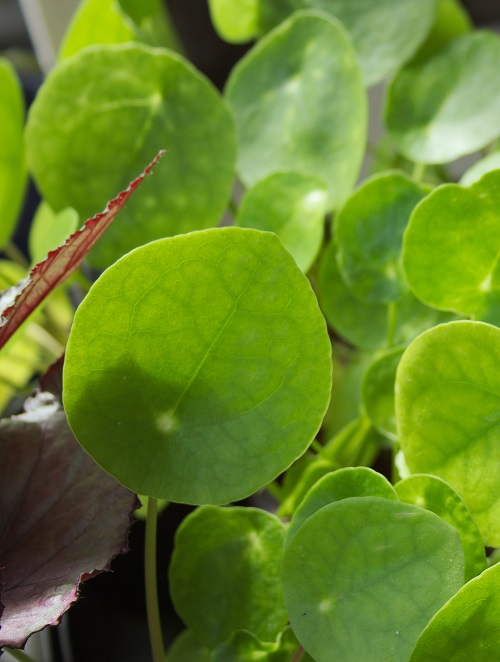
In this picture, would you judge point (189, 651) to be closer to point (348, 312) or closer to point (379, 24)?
point (348, 312)

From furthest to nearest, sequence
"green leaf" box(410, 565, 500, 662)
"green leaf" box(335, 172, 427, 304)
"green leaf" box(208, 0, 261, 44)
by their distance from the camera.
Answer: "green leaf" box(208, 0, 261, 44)
"green leaf" box(335, 172, 427, 304)
"green leaf" box(410, 565, 500, 662)

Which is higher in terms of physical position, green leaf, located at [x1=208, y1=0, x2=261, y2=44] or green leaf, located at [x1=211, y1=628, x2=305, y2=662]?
green leaf, located at [x1=208, y1=0, x2=261, y2=44]

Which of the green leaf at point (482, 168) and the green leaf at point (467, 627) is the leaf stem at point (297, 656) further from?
the green leaf at point (482, 168)

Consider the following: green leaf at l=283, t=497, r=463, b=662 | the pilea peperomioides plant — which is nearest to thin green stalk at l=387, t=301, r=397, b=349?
the pilea peperomioides plant

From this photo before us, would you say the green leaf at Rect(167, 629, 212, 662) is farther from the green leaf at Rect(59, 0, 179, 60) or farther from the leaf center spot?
the green leaf at Rect(59, 0, 179, 60)

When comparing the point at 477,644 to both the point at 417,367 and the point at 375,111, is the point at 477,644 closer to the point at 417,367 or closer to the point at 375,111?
the point at 417,367
